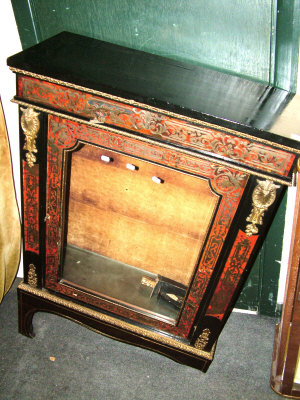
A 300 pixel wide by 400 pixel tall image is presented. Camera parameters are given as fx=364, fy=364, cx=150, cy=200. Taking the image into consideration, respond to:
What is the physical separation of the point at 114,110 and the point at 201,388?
1.34 metres

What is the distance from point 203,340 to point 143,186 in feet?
2.13

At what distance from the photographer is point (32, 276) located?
4.94ft

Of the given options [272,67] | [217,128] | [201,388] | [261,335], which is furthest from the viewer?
[261,335]

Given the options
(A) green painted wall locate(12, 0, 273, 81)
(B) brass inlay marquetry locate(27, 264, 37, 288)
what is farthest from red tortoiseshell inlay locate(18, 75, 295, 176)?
(B) brass inlay marquetry locate(27, 264, 37, 288)

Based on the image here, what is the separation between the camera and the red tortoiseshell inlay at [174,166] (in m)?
1.05

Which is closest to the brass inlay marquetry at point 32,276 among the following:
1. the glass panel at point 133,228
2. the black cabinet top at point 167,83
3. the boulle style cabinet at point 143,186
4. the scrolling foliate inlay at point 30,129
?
the boulle style cabinet at point 143,186

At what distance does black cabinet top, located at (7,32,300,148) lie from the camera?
0.96 meters

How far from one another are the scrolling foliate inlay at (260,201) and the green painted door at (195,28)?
18.2 inches

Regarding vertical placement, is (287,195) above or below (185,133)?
below

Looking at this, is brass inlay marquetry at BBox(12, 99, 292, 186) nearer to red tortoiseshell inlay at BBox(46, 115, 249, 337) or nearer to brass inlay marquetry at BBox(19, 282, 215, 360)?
red tortoiseshell inlay at BBox(46, 115, 249, 337)

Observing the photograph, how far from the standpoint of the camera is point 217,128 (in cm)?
96

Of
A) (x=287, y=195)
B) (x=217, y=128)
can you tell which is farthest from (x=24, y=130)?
(x=287, y=195)

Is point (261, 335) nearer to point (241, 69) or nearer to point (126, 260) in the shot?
point (126, 260)

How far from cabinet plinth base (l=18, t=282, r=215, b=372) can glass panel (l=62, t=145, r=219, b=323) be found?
99 mm
